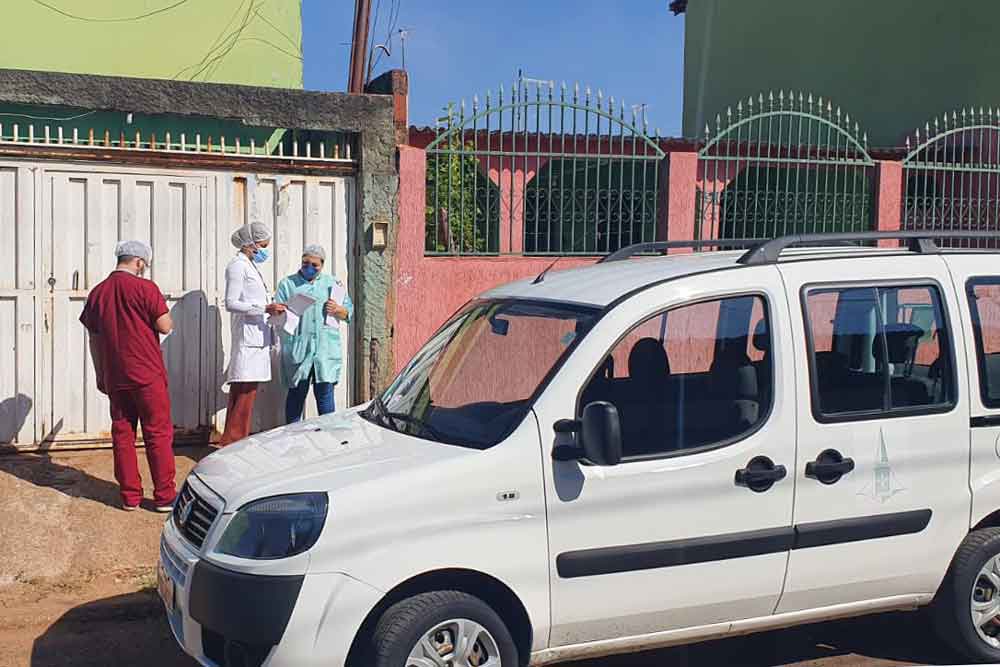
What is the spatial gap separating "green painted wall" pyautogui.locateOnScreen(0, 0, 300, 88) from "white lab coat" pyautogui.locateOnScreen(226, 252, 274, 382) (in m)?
3.58

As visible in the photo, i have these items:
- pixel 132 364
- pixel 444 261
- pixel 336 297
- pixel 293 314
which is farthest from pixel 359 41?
pixel 132 364

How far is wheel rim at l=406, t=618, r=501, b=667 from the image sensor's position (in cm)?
380

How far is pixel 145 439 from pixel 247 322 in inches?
48.6

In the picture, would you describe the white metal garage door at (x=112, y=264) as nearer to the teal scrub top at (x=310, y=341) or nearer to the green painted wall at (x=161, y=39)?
the teal scrub top at (x=310, y=341)

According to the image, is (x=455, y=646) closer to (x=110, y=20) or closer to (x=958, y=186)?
(x=110, y=20)

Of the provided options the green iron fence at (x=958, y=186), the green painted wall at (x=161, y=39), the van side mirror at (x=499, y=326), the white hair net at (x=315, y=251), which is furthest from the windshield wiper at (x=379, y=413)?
the green iron fence at (x=958, y=186)

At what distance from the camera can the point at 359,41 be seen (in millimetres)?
12820

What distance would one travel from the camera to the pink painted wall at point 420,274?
28.0 feet

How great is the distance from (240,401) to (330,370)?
27.2 inches

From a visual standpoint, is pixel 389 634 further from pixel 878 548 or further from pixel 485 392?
pixel 878 548

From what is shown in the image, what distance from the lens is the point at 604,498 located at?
400 cm

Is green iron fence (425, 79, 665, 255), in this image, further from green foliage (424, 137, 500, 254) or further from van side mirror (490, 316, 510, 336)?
van side mirror (490, 316, 510, 336)

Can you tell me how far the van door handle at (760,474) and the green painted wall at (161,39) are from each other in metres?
7.99

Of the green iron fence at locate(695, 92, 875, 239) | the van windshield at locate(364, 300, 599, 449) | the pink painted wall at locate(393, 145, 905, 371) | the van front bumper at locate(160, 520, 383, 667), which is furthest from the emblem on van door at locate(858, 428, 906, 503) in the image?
the green iron fence at locate(695, 92, 875, 239)
